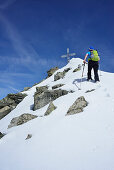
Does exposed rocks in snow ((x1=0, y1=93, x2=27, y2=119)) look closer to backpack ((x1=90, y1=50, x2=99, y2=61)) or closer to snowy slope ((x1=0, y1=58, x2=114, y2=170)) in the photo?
backpack ((x1=90, y1=50, x2=99, y2=61))

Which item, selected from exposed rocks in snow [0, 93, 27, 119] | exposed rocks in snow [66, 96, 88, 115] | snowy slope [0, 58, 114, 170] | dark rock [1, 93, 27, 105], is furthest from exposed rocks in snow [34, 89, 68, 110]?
dark rock [1, 93, 27, 105]

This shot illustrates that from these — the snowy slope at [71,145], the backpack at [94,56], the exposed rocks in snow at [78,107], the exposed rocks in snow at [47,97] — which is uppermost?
the backpack at [94,56]

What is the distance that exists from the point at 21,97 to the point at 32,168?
11.5 m

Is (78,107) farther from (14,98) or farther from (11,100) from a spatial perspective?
(11,100)

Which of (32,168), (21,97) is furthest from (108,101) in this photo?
(21,97)

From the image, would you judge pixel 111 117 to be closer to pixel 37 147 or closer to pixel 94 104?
pixel 94 104

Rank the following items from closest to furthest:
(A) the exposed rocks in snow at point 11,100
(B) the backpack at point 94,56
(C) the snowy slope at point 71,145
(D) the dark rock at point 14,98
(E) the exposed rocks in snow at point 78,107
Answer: (C) the snowy slope at point 71,145
(E) the exposed rocks in snow at point 78,107
(B) the backpack at point 94,56
(A) the exposed rocks in snow at point 11,100
(D) the dark rock at point 14,98

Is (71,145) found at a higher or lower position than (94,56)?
lower

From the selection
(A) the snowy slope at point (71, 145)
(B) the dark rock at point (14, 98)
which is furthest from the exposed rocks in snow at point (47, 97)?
(B) the dark rock at point (14, 98)

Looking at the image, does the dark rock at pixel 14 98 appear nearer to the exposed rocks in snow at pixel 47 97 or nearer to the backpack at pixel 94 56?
the exposed rocks in snow at pixel 47 97

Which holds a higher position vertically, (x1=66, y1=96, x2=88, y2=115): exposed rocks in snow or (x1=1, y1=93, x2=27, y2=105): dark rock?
(x1=1, y1=93, x2=27, y2=105): dark rock

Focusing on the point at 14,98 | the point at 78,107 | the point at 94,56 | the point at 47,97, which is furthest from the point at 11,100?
the point at 78,107

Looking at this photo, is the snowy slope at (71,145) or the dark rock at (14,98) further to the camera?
the dark rock at (14,98)

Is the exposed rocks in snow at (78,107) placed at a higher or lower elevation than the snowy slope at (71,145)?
higher
